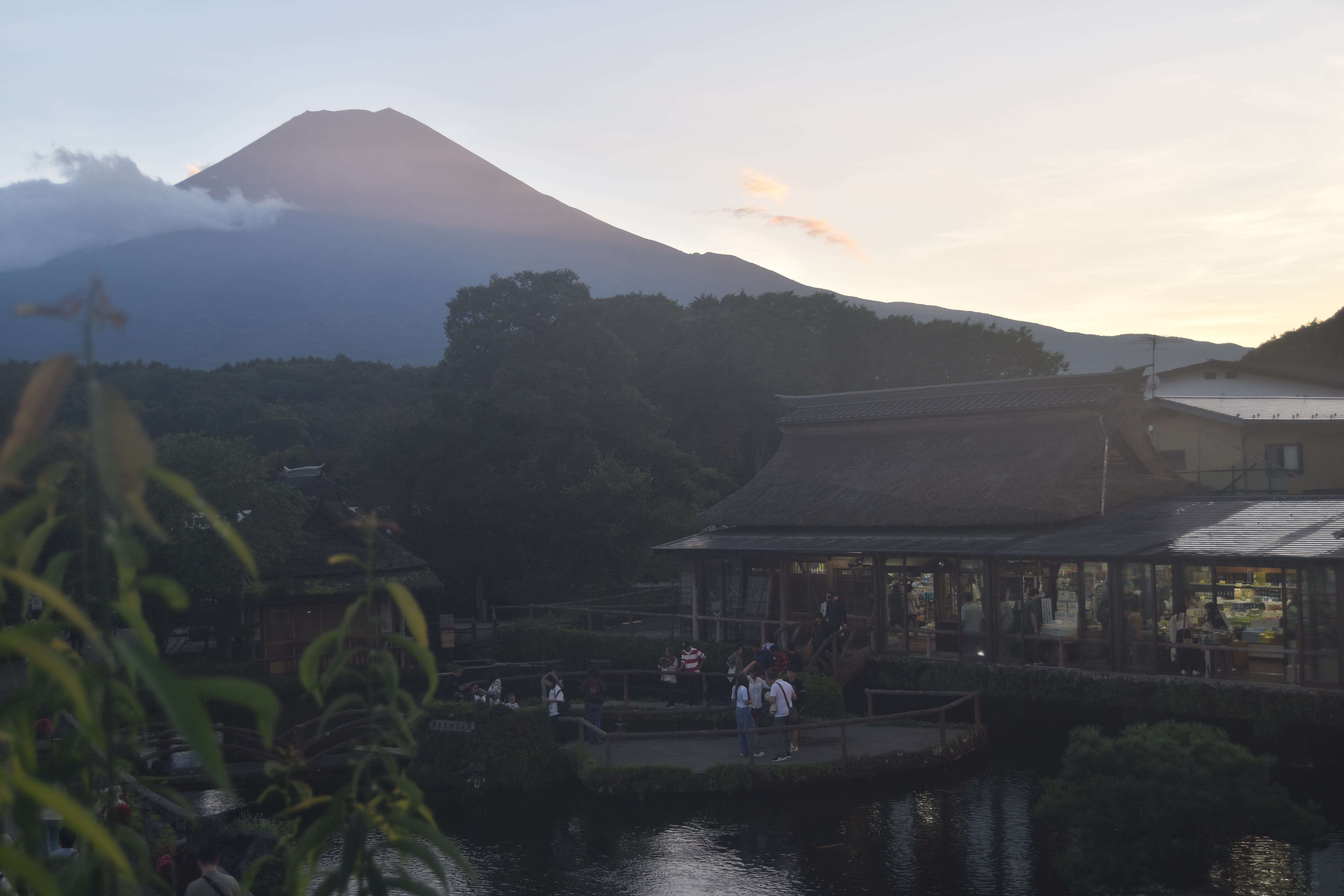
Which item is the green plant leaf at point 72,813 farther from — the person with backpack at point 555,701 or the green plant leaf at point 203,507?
the person with backpack at point 555,701

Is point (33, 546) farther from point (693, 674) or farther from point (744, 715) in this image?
point (693, 674)

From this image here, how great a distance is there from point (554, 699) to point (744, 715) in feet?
13.9

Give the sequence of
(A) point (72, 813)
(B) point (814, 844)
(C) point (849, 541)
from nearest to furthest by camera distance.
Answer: (A) point (72, 813), (B) point (814, 844), (C) point (849, 541)

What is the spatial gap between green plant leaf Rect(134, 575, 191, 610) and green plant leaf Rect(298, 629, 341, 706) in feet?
1.85

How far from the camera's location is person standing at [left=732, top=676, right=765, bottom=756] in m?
19.0

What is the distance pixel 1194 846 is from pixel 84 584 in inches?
478

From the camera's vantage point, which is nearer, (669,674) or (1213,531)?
(1213,531)

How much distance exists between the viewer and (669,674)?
24406mm

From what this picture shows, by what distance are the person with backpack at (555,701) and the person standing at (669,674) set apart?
335 centimetres

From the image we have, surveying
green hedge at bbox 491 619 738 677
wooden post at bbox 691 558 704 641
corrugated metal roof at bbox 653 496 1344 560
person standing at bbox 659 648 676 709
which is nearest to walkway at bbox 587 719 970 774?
person standing at bbox 659 648 676 709

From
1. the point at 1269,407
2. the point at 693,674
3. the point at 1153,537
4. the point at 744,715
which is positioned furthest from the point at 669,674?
the point at 1269,407

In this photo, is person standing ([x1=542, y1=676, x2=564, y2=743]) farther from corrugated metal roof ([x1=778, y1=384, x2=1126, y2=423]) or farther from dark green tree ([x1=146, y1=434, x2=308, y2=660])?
corrugated metal roof ([x1=778, y1=384, x2=1126, y2=423])

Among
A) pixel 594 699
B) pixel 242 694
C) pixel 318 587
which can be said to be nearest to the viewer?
pixel 242 694

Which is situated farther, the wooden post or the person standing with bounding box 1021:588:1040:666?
the wooden post
